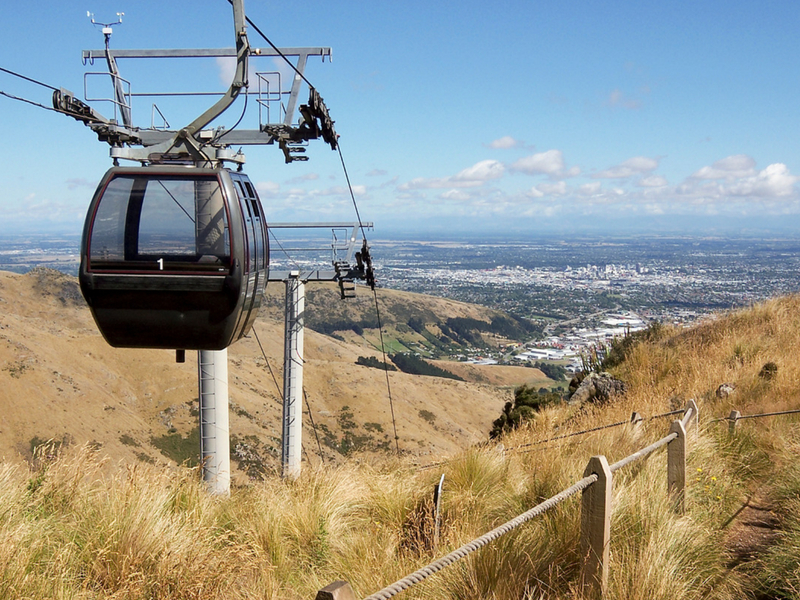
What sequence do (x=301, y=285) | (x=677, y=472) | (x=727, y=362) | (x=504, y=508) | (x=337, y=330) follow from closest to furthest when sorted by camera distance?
(x=677, y=472)
(x=504, y=508)
(x=727, y=362)
(x=301, y=285)
(x=337, y=330)

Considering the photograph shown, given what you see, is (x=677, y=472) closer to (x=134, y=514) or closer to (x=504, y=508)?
(x=504, y=508)

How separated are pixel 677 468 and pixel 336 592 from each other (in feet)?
10.7

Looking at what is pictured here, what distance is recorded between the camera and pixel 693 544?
364cm

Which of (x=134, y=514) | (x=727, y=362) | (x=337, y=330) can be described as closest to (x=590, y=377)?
(x=727, y=362)

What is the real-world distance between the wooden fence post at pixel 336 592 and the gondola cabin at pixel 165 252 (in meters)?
3.86

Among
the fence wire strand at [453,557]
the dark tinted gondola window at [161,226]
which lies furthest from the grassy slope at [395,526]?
the dark tinted gondola window at [161,226]

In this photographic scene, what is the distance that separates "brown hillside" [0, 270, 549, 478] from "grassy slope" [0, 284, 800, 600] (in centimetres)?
3408

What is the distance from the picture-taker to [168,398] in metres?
55.1

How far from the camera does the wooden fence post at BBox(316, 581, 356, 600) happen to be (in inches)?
72.9

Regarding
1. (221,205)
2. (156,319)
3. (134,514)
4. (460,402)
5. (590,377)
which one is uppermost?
(221,205)

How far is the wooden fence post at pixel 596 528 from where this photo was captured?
3107mm

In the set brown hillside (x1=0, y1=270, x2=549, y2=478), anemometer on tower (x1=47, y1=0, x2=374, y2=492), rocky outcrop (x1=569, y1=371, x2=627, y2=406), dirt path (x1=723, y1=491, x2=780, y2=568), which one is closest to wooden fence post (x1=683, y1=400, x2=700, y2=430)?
dirt path (x1=723, y1=491, x2=780, y2=568)

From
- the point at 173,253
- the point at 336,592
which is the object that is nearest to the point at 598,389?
the point at 173,253

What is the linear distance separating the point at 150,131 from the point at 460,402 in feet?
198
